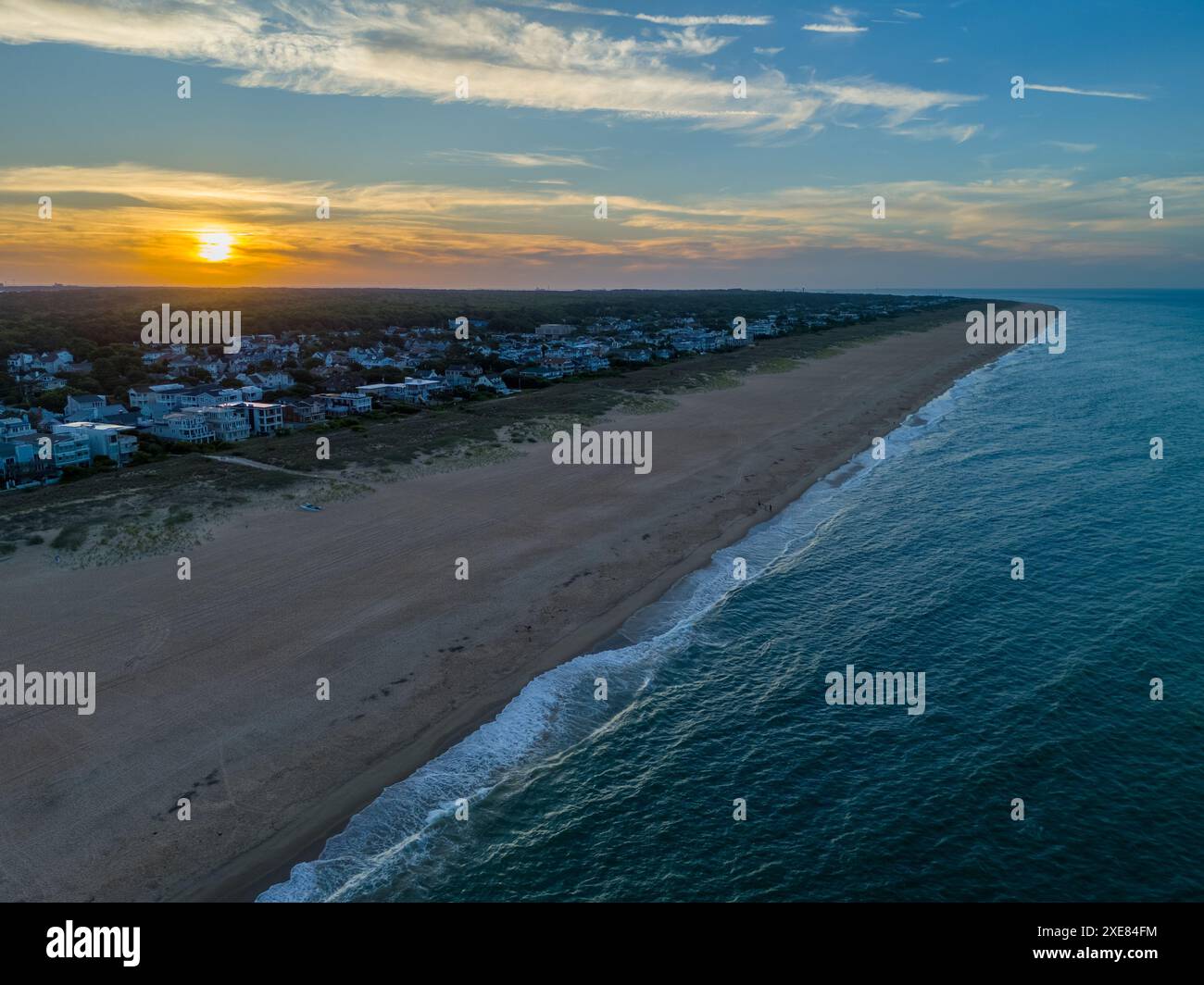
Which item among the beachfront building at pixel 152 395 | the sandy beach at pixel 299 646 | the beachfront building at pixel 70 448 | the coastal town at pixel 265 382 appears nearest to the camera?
the sandy beach at pixel 299 646

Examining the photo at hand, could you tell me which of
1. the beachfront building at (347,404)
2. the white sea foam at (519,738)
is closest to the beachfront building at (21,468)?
the beachfront building at (347,404)

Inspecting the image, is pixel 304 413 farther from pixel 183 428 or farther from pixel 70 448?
pixel 70 448

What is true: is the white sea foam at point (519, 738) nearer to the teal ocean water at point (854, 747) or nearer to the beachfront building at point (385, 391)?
the teal ocean water at point (854, 747)

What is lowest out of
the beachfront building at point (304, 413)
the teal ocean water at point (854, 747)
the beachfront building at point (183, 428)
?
the teal ocean water at point (854, 747)

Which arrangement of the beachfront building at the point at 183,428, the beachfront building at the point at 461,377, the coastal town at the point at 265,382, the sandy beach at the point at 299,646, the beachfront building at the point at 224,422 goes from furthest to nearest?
the beachfront building at the point at 461,377, the beachfront building at the point at 224,422, the beachfront building at the point at 183,428, the coastal town at the point at 265,382, the sandy beach at the point at 299,646

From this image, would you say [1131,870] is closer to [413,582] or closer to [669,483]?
[413,582]

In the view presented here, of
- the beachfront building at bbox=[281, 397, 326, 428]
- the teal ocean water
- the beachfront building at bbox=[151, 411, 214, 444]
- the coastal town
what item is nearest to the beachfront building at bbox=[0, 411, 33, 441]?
the coastal town
